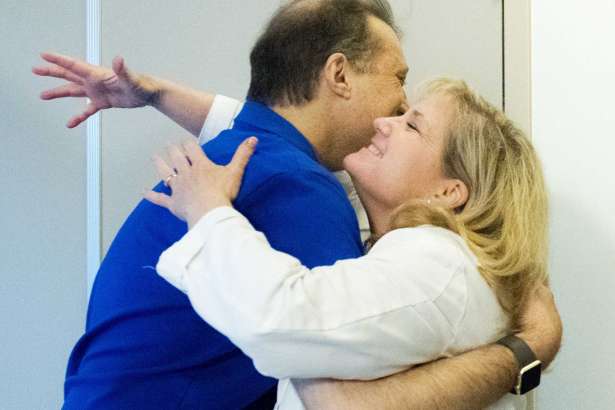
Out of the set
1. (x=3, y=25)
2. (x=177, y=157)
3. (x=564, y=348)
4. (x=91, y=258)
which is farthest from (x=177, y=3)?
(x=564, y=348)

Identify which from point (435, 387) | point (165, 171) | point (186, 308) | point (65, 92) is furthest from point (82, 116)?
point (435, 387)

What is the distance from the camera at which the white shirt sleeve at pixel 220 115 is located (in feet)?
4.96

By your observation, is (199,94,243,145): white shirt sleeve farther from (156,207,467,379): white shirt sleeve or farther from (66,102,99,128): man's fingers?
(156,207,467,379): white shirt sleeve

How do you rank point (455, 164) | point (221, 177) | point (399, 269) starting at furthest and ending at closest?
point (455, 164), point (221, 177), point (399, 269)

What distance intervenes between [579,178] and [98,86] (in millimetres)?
1058

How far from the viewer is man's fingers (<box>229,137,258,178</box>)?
984mm

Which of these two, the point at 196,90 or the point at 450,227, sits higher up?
the point at 196,90

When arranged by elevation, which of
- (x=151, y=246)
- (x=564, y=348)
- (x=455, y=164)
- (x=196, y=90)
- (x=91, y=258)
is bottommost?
(x=564, y=348)

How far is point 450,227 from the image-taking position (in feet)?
3.29

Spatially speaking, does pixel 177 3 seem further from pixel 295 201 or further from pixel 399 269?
pixel 399 269

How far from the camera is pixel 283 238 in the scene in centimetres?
97

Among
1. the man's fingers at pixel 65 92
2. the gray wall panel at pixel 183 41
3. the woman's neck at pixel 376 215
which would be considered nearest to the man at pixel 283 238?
the woman's neck at pixel 376 215

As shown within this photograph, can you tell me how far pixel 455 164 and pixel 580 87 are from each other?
1.63 feet

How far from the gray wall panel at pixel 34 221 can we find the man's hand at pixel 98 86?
22cm
